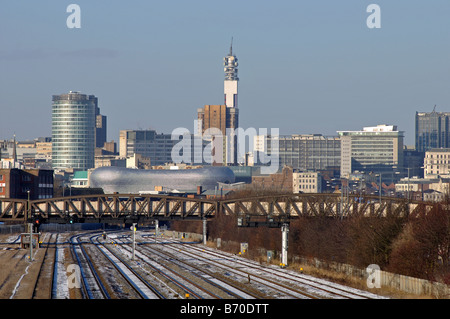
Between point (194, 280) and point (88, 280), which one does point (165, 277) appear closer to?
point (194, 280)

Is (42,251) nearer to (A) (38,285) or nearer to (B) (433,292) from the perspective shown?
(A) (38,285)

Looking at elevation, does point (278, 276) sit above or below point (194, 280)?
below

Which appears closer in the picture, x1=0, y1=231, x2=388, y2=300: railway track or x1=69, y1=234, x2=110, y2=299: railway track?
x1=69, y1=234, x2=110, y2=299: railway track

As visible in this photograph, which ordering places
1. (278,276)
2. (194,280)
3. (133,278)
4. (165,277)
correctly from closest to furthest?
(194,280) → (133,278) → (165,277) → (278,276)

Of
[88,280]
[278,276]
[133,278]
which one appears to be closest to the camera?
[88,280]

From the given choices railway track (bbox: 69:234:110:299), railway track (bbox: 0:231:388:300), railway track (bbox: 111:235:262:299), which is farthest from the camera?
railway track (bbox: 111:235:262:299)

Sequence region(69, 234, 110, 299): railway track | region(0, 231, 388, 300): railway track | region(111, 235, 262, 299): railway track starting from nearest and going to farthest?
region(69, 234, 110, 299): railway track
region(0, 231, 388, 300): railway track
region(111, 235, 262, 299): railway track

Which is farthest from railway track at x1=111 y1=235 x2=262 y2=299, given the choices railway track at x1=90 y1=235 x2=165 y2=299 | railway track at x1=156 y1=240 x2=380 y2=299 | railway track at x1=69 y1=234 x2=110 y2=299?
railway track at x1=69 y1=234 x2=110 y2=299

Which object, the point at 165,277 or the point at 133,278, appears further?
the point at 165,277

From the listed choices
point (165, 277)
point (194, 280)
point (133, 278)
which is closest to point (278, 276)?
point (194, 280)

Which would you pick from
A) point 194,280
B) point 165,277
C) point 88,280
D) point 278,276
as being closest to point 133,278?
point 165,277

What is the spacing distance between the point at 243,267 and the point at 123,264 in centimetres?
1304

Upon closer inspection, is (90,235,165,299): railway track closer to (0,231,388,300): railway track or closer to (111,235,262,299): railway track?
(0,231,388,300): railway track
